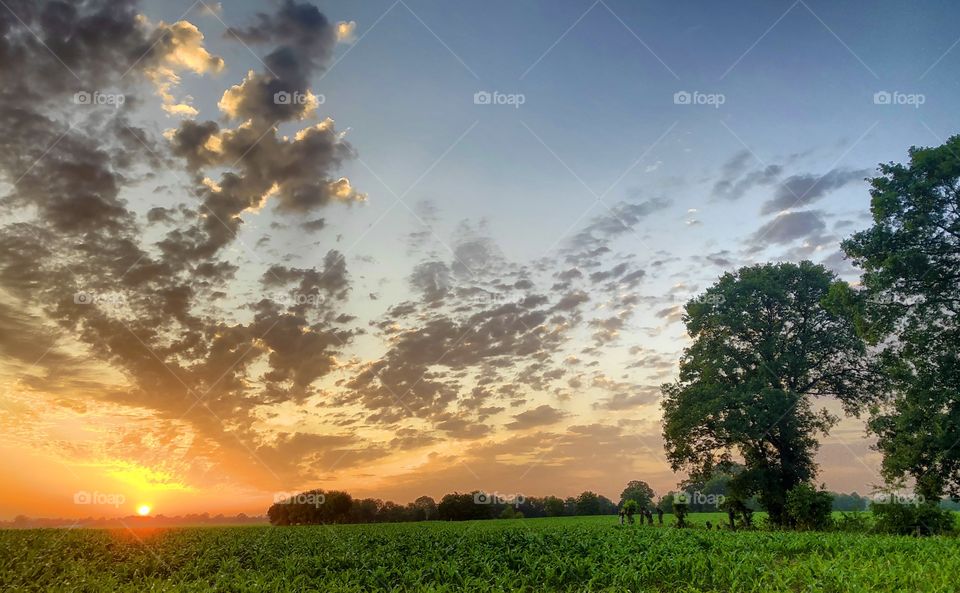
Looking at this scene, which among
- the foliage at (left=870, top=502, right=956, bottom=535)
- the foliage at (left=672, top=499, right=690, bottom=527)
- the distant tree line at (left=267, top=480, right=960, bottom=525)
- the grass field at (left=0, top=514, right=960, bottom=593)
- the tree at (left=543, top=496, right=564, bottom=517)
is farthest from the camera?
the tree at (left=543, top=496, right=564, bottom=517)

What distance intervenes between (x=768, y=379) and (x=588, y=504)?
4779cm

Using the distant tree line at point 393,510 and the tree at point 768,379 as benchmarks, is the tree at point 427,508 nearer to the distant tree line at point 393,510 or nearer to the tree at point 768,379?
the distant tree line at point 393,510

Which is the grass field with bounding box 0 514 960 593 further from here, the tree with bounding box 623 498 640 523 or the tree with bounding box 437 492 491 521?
the tree with bounding box 437 492 491 521

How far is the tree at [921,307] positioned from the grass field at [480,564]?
852 cm

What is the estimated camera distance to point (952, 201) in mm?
25766

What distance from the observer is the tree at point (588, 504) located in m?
75.3

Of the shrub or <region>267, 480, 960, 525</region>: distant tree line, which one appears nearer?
the shrub

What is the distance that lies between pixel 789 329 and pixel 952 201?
12151mm

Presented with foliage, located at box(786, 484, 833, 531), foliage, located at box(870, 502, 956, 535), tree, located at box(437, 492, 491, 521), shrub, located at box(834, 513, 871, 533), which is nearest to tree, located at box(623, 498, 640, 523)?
foliage, located at box(786, 484, 833, 531)

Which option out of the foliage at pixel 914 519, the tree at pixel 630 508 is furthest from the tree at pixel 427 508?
the foliage at pixel 914 519

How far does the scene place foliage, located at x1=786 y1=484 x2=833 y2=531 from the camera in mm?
30344

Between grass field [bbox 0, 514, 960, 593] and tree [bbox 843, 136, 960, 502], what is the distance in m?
8.52

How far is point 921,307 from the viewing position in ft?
84.9

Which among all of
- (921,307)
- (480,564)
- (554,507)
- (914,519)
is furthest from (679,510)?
(554,507)
